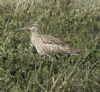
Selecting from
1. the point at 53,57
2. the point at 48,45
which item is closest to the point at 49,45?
the point at 48,45

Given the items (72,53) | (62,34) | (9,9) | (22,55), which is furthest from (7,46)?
(9,9)

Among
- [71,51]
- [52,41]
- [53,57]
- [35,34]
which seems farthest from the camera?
[35,34]

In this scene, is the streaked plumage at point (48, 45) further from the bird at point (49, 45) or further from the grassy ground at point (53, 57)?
the grassy ground at point (53, 57)

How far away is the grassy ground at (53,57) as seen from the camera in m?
6.58

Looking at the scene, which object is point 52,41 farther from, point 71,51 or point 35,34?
point 35,34

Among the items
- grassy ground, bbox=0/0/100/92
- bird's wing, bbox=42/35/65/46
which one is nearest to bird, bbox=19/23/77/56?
bird's wing, bbox=42/35/65/46

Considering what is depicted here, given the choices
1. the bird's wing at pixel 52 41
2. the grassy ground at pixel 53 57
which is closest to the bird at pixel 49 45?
the bird's wing at pixel 52 41

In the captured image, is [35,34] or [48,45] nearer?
[48,45]

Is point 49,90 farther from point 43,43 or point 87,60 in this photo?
point 43,43

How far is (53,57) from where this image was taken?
836 cm

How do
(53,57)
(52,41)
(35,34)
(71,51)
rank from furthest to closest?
1. (35,34)
2. (52,41)
3. (71,51)
4. (53,57)

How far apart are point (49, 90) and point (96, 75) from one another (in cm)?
106

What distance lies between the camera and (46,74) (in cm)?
716

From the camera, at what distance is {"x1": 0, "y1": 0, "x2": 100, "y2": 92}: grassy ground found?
21.6 ft
